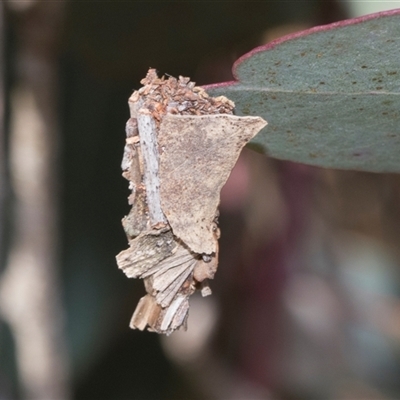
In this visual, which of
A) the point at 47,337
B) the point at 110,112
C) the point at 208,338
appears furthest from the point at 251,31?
the point at 208,338

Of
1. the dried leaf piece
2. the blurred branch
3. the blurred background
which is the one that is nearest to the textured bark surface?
the dried leaf piece

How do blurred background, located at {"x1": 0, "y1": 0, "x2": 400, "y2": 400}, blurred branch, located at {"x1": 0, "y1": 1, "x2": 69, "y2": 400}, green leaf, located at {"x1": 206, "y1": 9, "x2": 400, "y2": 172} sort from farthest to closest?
blurred branch, located at {"x1": 0, "y1": 1, "x2": 69, "y2": 400}, blurred background, located at {"x1": 0, "y1": 0, "x2": 400, "y2": 400}, green leaf, located at {"x1": 206, "y1": 9, "x2": 400, "y2": 172}

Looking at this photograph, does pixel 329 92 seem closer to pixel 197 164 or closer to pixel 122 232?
pixel 197 164

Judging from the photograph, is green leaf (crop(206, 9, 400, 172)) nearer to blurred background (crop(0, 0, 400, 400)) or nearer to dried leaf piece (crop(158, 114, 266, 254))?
dried leaf piece (crop(158, 114, 266, 254))

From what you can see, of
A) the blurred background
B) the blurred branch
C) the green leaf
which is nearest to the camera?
the green leaf

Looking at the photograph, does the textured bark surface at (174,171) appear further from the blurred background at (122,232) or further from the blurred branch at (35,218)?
the blurred branch at (35,218)

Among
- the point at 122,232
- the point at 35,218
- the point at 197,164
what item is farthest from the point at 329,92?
the point at 35,218
